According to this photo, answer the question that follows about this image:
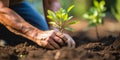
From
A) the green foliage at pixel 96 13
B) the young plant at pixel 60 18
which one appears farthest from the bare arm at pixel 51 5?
the young plant at pixel 60 18

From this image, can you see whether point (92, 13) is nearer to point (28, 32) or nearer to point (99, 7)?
point (99, 7)

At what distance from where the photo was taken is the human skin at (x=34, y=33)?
7.65ft

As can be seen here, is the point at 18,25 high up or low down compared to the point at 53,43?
up

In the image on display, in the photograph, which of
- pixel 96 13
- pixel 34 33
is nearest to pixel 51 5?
pixel 96 13

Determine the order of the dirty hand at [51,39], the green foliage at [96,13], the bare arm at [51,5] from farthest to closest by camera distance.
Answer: the bare arm at [51,5] < the green foliage at [96,13] < the dirty hand at [51,39]

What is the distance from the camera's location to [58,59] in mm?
1854

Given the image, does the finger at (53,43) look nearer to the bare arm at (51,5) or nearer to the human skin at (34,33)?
the human skin at (34,33)

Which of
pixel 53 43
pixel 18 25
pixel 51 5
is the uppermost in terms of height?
pixel 51 5

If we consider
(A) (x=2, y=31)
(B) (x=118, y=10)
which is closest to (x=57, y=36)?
(A) (x=2, y=31)

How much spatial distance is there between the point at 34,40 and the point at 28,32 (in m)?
0.07

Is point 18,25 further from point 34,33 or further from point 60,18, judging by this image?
point 60,18

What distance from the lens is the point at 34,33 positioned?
2.38 metres

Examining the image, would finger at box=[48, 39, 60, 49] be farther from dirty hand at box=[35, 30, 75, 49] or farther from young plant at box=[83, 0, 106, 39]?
young plant at box=[83, 0, 106, 39]

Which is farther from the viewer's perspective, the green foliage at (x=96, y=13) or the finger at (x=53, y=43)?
the green foliage at (x=96, y=13)
